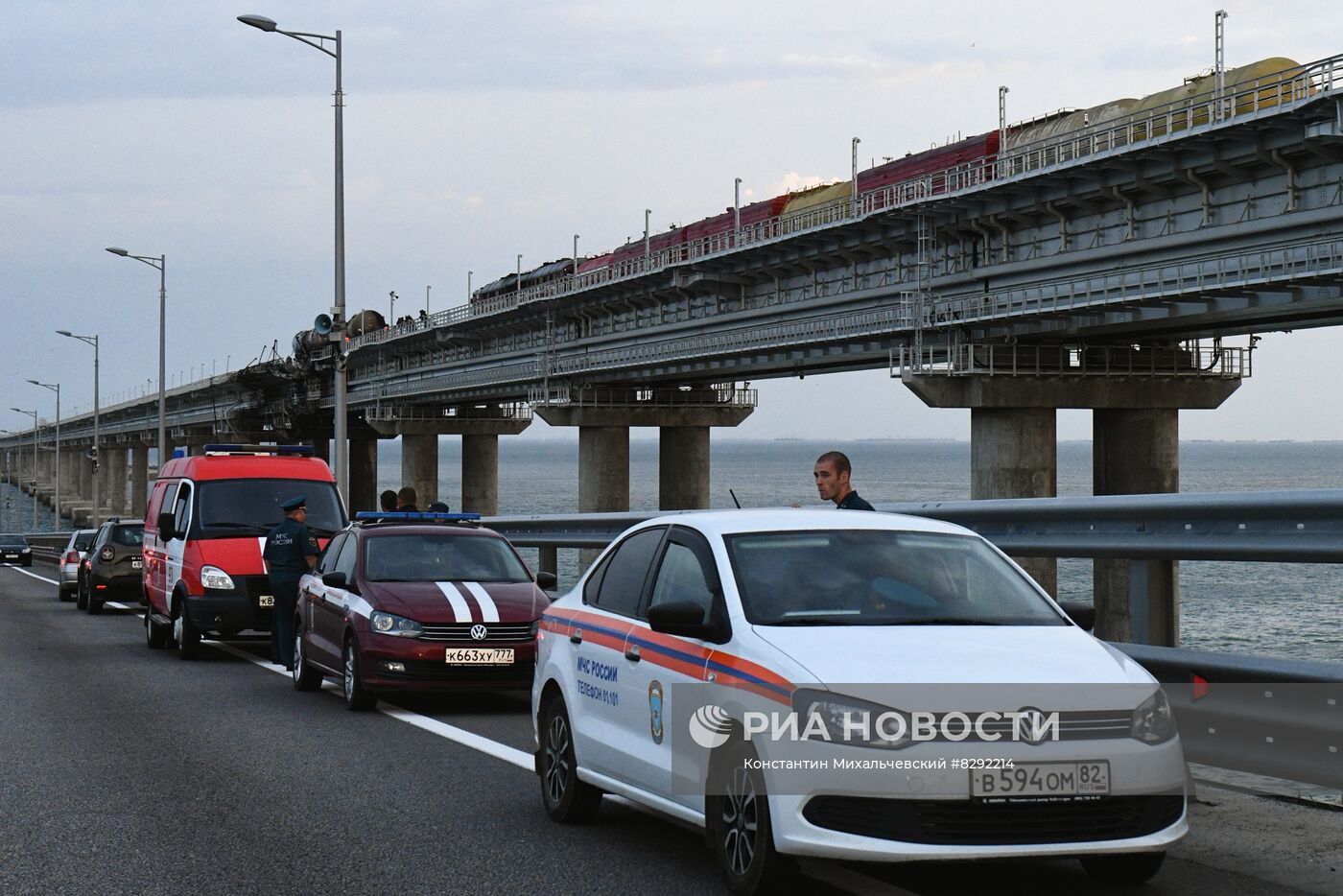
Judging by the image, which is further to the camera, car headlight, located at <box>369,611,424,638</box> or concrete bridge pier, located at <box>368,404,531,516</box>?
concrete bridge pier, located at <box>368,404,531,516</box>

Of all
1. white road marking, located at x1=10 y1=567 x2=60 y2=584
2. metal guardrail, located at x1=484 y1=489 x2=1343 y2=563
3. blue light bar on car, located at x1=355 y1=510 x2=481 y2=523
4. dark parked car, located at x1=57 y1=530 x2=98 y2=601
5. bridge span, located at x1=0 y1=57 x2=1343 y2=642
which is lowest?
white road marking, located at x1=10 y1=567 x2=60 y2=584

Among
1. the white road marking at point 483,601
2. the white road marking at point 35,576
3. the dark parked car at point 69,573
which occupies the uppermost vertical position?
the white road marking at point 483,601

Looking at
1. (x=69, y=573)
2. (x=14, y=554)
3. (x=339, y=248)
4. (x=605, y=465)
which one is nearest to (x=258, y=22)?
(x=339, y=248)

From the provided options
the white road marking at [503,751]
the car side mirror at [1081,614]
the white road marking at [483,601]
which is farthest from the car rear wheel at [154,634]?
the car side mirror at [1081,614]

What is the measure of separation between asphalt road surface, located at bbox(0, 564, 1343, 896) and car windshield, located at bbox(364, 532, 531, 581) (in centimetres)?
104

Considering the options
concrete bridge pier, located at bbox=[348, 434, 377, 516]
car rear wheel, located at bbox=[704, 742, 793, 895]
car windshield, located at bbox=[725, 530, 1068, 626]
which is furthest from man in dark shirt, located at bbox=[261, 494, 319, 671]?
concrete bridge pier, located at bbox=[348, 434, 377, 516]

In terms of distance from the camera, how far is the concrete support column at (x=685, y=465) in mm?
74312

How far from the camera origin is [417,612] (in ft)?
42.6

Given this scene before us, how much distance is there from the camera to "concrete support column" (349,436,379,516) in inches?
4390

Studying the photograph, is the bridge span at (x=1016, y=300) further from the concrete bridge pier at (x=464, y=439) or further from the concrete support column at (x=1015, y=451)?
the concrete bridge pier at (x=464, y=439)

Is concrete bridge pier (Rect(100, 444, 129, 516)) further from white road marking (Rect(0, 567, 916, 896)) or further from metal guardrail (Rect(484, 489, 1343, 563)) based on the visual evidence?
metal guardrail (Rect(484, 489, 1343, 563))

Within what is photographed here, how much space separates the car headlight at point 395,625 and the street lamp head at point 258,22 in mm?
20218

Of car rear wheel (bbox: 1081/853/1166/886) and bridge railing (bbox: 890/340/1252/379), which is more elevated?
bridge railing (bbox: 890/340/1252/379)

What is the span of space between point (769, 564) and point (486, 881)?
1704 millimetres
